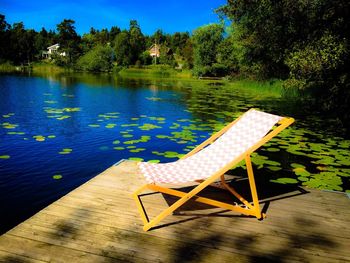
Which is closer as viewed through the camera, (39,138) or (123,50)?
(39,138)

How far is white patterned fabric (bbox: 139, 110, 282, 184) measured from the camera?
3424mm

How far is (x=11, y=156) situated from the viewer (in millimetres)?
6652

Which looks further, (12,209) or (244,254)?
(12,209)

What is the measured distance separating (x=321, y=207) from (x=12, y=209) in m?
4.43

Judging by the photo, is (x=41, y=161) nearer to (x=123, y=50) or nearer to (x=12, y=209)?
(x=12, y=209)

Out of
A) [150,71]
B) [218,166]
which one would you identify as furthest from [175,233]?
[150,71]

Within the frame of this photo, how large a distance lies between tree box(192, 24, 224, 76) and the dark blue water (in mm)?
29379

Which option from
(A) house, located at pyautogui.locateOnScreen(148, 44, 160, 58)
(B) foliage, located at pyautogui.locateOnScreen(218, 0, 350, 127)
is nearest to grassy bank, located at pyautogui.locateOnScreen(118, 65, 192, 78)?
(A) house, located at pyautogui.locateOnScreen(148, 44, 160, 58)

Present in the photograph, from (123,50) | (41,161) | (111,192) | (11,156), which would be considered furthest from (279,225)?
(123,50)

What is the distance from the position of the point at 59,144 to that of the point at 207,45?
37.4 metres

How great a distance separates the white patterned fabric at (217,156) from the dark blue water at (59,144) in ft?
7.48

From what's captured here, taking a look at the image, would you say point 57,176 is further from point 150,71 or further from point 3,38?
point 3,38

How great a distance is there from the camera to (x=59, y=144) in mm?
7844

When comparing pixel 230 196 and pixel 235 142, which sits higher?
pixel 235 142
